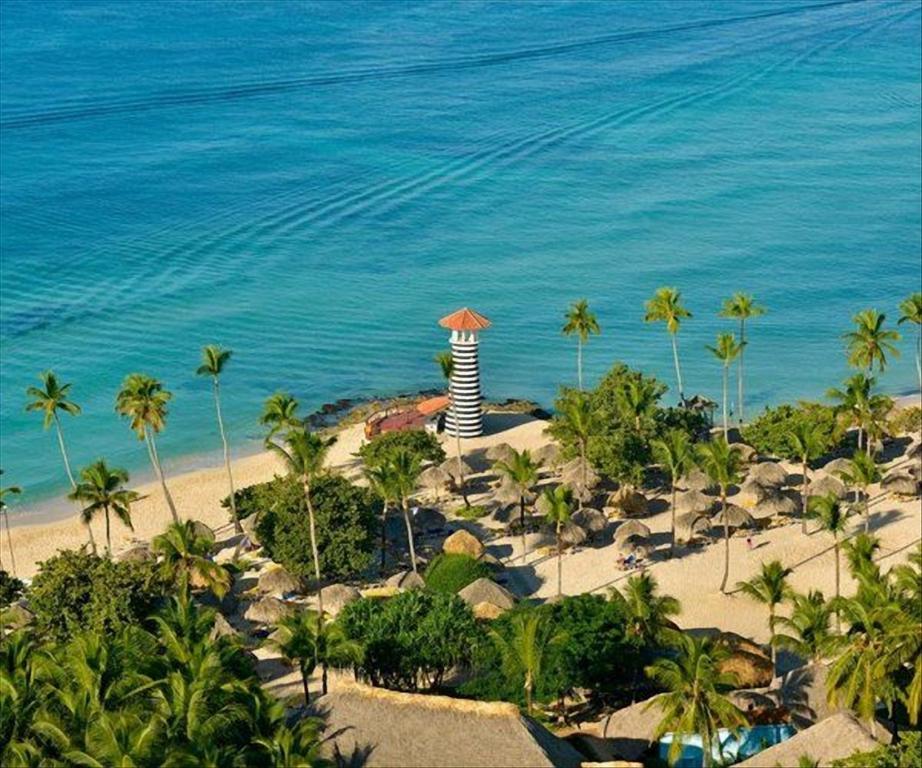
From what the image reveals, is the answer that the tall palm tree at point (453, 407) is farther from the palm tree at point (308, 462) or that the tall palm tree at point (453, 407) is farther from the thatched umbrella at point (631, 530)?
the palm tree at point (308, 462)

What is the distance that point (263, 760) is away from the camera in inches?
1483

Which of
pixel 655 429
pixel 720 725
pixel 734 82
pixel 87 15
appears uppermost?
pixel 87 15

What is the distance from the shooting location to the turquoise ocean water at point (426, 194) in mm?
84375

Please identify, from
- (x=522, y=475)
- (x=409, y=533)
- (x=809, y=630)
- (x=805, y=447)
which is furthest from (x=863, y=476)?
(x=409, y=533)

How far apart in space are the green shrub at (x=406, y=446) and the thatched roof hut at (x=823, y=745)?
82.4ft

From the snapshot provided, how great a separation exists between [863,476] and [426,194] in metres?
59.8

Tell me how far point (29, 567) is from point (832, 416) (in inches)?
1241

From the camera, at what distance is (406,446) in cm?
6397

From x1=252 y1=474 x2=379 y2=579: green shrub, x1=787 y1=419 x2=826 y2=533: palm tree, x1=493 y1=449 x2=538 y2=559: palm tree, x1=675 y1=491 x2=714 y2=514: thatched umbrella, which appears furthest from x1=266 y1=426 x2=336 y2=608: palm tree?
x1=787 y1=419 x2=826 y2=533: palm tree

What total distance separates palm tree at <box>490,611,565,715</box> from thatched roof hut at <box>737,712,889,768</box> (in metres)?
6.52

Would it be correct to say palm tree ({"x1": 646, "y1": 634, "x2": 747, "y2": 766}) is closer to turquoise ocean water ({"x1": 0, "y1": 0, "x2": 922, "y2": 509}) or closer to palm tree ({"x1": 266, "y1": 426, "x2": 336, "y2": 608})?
palm tree ({"x1": 266, "y1": 426, "x2": 336, "y2": 608})

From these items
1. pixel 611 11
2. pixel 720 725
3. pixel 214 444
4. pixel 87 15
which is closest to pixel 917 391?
pixel 214 444

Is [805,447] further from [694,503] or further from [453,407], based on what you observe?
[453,407]

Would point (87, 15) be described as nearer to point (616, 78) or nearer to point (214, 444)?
point (616, 78)
